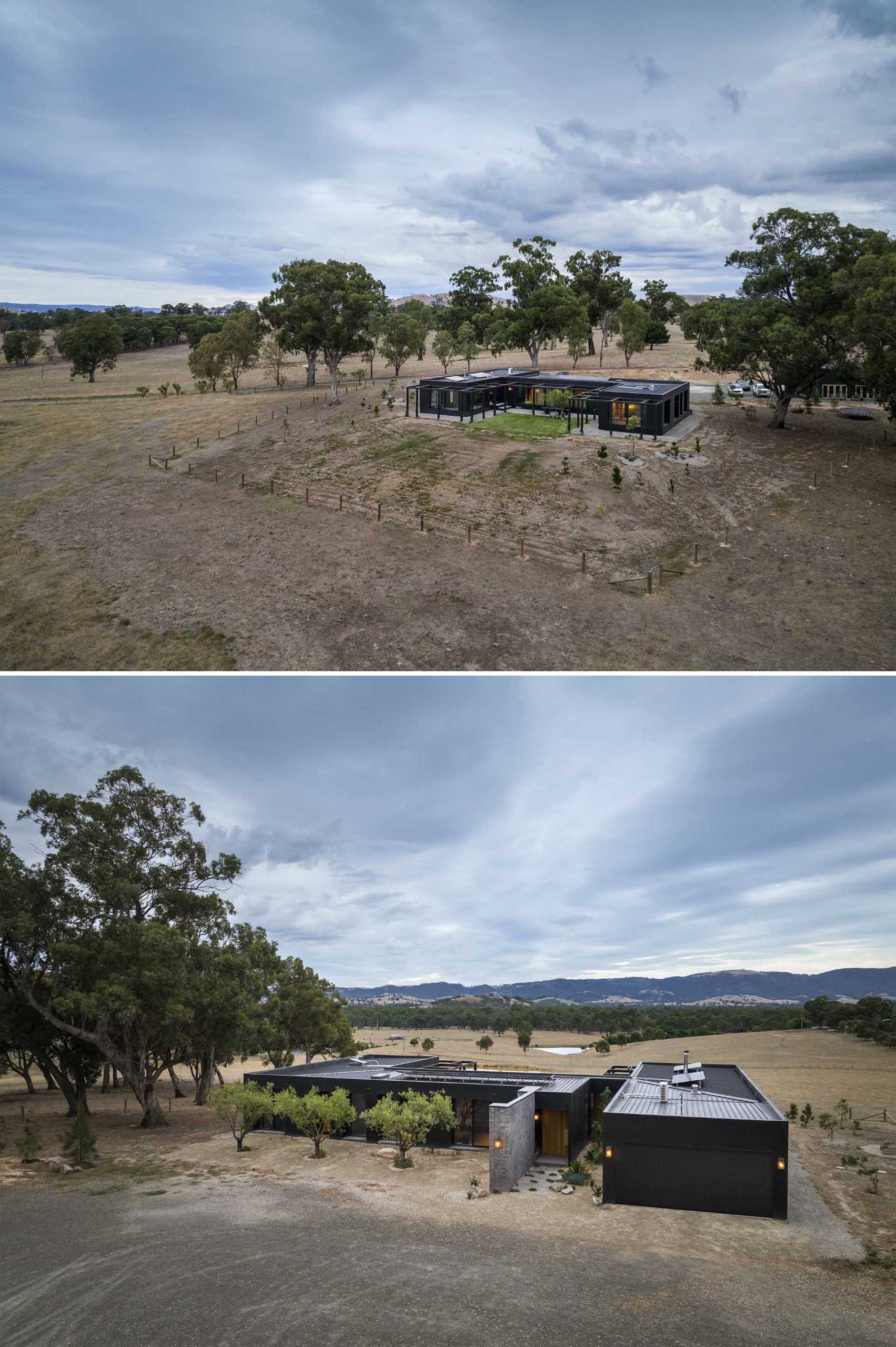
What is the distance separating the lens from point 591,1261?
58.1 ft

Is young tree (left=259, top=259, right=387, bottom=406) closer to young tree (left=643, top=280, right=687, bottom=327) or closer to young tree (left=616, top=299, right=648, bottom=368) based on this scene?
young tree (left=616, top=299, right=648, bottom=368)

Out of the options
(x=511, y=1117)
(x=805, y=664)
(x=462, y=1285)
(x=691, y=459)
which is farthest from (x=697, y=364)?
(x=462, y=1285)

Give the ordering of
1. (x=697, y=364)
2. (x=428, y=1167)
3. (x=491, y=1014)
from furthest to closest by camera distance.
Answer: (x=491, y=1014)
(x=697, y=364)
(x=428, y=1167)

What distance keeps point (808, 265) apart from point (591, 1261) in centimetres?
5482

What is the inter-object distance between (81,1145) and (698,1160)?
63.5ft

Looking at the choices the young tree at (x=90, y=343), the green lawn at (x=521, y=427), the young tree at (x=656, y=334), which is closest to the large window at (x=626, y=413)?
the green lawn at (x=521, y=427)

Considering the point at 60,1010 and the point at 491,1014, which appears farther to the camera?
the point at 491,1014

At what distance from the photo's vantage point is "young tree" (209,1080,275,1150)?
28250mm

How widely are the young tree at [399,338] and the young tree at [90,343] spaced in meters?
31.9

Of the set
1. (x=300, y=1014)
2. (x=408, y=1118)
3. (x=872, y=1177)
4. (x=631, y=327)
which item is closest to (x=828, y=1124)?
(x=872, y=1177)

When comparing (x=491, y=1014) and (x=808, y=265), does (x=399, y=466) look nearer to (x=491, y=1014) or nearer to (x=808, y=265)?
(x=808, y=265)

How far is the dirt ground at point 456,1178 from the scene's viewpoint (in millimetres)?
19547

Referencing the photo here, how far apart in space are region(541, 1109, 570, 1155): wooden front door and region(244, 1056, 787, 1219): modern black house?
1.4 inches

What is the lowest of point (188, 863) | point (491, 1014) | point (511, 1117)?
point (491, 1014)
